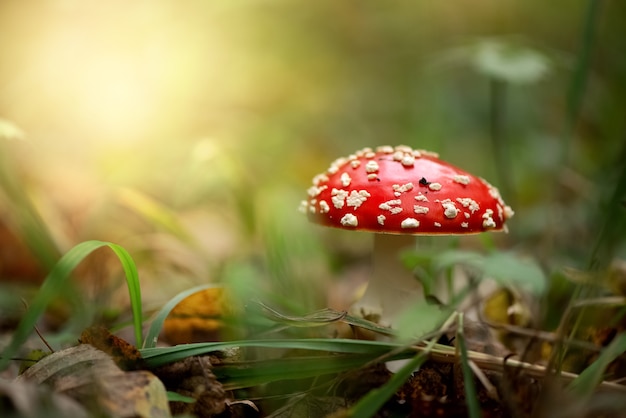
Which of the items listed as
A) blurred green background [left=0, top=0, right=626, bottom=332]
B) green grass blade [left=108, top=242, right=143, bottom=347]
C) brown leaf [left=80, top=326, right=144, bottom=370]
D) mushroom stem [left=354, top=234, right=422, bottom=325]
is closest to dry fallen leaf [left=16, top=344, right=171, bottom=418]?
brown leaf [left=80, top=326, right=144, bottom=370]

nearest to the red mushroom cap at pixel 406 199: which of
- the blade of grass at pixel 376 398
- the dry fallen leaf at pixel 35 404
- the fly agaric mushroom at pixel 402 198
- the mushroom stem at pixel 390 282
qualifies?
the fly agaric mushroom at pixel 402 198

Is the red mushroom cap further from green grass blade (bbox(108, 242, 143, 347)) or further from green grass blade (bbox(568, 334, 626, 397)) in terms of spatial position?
green grass blade (bbox(108, 242, 143, 347))

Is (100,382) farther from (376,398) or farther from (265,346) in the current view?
(376,398)

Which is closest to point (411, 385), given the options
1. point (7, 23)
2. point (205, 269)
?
point (205, 269)

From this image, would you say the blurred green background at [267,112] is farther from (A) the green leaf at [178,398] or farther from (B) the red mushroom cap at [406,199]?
(A) the green leaf at [178,398]

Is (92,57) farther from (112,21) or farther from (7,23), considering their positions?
(7,23)
